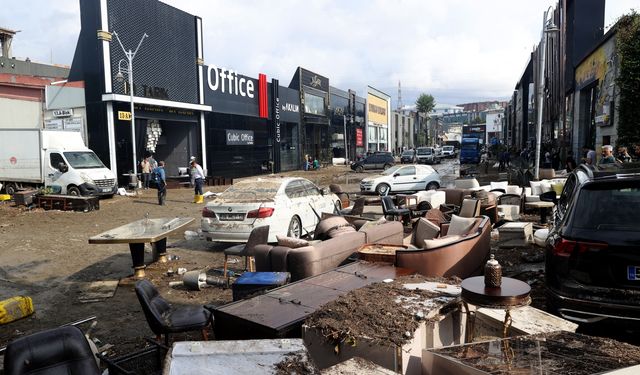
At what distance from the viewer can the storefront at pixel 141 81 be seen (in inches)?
955

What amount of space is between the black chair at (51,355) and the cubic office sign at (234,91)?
29769 mm

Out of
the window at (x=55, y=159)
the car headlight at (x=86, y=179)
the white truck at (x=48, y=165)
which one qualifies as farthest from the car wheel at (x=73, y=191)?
the window at (x=55, y=159)

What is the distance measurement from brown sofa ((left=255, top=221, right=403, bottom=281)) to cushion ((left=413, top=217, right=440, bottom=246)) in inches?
53.3

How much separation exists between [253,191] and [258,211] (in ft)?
3.04

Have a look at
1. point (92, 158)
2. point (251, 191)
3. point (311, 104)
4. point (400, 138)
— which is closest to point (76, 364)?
point (251, 191)

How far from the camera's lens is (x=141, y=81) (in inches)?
1032

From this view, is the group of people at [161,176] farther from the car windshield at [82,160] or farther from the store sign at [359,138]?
the store sign at [359,138]

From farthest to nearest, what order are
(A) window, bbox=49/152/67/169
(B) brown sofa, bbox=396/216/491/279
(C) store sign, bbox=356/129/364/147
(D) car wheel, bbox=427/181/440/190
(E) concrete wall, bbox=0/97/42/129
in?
(C) store sign, bbox=356/129/364/147 < (E) concrete wall, bbox=0/97/42/129 < (D) car wheel, bbox=427/181/440/190 < (A) window, bbox=49/152/67/169 < (B) brown sofa, bbox=396/216/491/279

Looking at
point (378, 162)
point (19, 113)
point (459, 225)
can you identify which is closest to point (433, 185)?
point (459, 225)

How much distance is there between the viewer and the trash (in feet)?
20.2

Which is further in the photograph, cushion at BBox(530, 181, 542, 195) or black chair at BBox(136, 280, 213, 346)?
cushion at BBox(530, 181, 542, 195)

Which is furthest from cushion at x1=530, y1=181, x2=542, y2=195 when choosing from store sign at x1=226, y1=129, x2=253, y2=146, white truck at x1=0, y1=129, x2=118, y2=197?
store sign at x1=226, y1=129, x2=253, y2=146

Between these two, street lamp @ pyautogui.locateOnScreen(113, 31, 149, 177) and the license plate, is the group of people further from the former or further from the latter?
the license plate

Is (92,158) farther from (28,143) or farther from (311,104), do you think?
(311,104)
